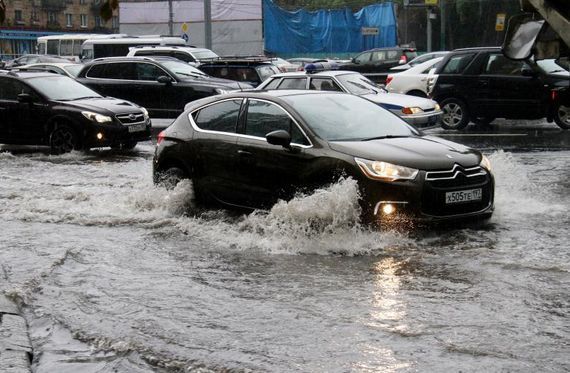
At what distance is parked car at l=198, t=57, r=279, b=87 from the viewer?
23000 millimetres

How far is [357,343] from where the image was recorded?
5746mm

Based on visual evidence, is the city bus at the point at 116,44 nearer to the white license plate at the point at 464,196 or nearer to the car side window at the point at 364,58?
the car side window at the point at 364,58

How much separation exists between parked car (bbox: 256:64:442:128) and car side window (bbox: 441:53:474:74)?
2.03 meters

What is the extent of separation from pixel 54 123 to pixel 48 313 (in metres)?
10.9

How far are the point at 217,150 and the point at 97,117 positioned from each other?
741cm

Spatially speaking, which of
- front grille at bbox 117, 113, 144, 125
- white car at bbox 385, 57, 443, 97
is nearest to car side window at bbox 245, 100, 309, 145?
front grille at bbox 117, 113, 144, 125

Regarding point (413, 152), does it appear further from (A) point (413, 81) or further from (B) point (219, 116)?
(A) point (413, 81)

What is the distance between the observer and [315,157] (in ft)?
29.2

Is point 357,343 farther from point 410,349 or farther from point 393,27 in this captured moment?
point 393,27

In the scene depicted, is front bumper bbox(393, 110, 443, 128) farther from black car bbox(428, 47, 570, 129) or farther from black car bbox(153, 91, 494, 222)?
black car bbox(153, 91, 494, 222)

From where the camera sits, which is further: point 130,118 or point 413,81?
point 413,81

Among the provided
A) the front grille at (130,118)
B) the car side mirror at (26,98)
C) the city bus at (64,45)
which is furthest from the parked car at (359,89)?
the city bus at (64,45)

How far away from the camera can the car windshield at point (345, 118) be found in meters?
9.26

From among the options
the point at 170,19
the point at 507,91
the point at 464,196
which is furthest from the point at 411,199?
the point at 170,19
